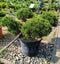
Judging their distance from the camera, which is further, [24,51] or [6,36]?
[6,36]

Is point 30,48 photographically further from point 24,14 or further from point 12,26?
point 24,14

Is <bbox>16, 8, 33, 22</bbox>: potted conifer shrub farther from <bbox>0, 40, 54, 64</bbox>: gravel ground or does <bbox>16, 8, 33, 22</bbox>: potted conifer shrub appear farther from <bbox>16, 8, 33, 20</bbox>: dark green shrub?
<bbox>0, 40, 54, 64</bbox>: gravel ground

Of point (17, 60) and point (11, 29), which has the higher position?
point (11, 29)

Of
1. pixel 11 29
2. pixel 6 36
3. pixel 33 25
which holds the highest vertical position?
pixel 33 25

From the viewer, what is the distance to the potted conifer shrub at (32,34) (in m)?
5.47

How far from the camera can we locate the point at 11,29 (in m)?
6.32

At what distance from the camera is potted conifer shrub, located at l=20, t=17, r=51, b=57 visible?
18.0ft

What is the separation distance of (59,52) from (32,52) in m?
0.88

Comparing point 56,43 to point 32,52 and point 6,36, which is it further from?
point 6,36

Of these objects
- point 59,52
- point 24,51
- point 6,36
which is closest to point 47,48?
point 59,52

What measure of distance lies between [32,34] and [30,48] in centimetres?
41

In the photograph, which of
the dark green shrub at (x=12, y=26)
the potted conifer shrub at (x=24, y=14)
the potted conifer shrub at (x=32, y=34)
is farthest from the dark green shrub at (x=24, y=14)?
the potted conifer shrub at (x=32, y=34)

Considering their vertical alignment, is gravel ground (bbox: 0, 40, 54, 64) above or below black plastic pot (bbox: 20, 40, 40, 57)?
below

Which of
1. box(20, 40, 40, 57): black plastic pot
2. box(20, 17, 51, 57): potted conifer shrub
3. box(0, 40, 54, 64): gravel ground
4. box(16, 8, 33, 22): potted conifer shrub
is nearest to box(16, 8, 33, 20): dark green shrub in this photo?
box(16, 8, 33, 22): potted conifer shrub
